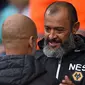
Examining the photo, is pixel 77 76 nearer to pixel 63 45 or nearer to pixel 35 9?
pixel 63 45

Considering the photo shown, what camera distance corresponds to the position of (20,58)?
2.31 meters

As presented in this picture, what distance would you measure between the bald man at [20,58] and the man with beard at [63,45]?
0.68 meters

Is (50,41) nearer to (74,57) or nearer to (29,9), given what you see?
(74,57)

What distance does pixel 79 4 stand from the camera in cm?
384

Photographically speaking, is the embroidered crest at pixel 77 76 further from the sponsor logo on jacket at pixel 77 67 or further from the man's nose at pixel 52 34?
the man's nose at pixel 52 34

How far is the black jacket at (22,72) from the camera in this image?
7.41 ft

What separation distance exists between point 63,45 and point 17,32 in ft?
2.69

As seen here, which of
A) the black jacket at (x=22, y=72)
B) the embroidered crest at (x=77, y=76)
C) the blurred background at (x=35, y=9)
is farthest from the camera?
the blurred background at (x=35, y=9)

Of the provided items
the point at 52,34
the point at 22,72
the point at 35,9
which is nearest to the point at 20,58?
the point at 22,72

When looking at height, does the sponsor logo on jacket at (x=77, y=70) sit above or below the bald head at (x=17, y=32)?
below

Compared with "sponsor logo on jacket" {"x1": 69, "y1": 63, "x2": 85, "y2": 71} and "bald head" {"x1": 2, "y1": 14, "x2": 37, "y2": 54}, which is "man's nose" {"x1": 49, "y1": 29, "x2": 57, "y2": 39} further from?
"bald head" {"x1": 2, "y1": 14, "x2": 37, "y2": 54}

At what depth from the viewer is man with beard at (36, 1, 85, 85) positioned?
3033mm

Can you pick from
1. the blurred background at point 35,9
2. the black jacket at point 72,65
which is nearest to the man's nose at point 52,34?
the black jacket at point 72,65

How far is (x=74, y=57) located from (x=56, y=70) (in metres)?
0.17
